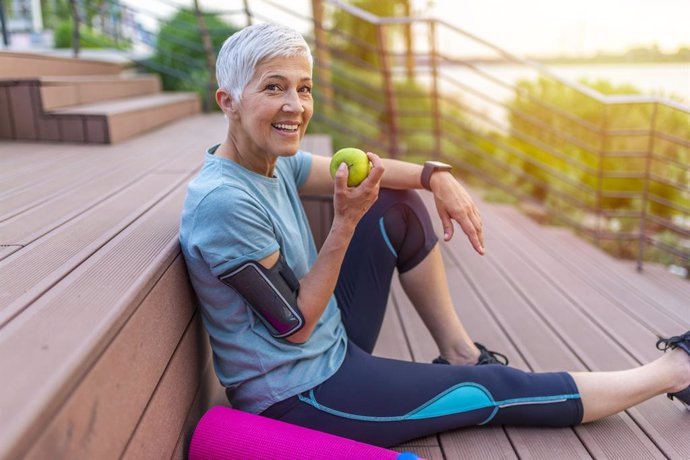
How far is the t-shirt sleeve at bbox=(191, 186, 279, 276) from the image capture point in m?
1.18

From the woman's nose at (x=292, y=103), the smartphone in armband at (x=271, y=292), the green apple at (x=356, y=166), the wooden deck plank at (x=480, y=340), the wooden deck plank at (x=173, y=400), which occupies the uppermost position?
the woman's nose at (x=292, y=103)

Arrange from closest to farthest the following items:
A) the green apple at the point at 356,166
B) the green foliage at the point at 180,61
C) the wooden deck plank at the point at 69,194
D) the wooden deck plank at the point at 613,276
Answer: the green apple at the point at 356,166 → the wooden deck plank at the point at 69,194 → the wooden deck plank at the point at 613,276 → the green foliage at the point at 180,61

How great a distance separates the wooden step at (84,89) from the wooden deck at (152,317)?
12.3 inches

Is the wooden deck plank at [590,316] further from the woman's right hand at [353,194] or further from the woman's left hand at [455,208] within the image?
the woman's right hand at [353,194]

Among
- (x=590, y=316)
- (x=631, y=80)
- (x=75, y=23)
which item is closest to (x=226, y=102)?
(x=590, y=316)

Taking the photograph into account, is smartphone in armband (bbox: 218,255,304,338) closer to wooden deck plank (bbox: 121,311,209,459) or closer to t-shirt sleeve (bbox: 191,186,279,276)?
t-shirt sleeve (bbox: 191,186,279,276)

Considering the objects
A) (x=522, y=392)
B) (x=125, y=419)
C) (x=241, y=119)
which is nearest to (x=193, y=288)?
(x=241, y=119)

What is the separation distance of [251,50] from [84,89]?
9.39 ft

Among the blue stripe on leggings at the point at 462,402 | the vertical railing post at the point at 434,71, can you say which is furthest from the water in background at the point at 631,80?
the blue stripe on leggings at the point at 462,402

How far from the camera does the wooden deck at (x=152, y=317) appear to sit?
79 cm

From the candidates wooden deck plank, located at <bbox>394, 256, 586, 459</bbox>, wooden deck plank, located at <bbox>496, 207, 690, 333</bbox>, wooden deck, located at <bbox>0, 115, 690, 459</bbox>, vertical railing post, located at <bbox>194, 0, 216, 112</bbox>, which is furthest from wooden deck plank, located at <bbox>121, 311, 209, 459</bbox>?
vertical railing post, located at <bbox>194, 0, 216, 112</bbox>

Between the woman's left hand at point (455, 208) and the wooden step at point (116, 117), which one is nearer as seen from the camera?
the woman's left hand at point (455, 208)

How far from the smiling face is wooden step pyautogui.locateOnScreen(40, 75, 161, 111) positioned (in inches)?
92.5

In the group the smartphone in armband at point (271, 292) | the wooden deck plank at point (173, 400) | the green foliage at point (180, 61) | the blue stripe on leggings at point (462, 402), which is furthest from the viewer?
the green foliage at point (180, 61)
